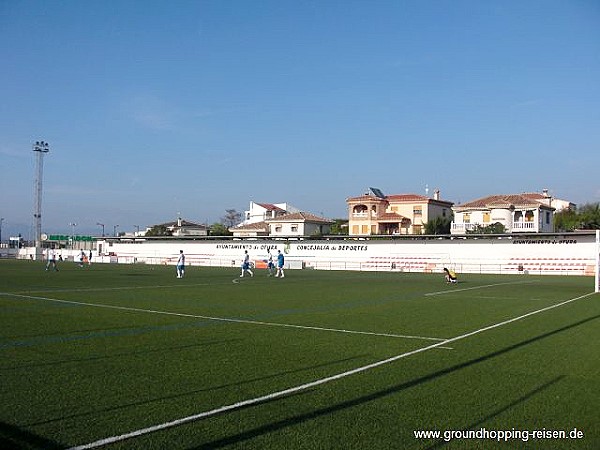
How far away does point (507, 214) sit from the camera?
242 feet

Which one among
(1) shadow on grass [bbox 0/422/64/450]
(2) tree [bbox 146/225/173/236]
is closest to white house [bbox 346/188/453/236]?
(2) tree [bbox 146/225/173/236]

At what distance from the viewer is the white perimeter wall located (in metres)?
48.5

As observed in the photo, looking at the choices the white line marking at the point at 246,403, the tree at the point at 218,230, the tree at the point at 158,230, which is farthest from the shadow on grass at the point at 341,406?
the tree at the point at 158,230

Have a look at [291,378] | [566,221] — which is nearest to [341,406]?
[291,378]

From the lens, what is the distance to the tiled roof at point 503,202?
72.8 m

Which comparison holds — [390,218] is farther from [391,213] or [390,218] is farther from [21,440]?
[21,440]

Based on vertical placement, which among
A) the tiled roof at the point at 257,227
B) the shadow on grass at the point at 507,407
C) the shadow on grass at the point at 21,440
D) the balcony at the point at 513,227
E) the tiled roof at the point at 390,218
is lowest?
the shadow on grass at the point at 507,407

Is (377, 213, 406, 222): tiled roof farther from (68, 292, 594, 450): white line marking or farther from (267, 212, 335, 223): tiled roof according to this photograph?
(68, 292, 594, 450): white line marking

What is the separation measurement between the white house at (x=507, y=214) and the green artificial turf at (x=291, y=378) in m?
60.2

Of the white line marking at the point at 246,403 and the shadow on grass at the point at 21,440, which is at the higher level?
the shadow on grass at the point at 21,440

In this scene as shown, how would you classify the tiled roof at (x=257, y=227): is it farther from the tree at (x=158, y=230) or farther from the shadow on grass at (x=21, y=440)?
the shadow on grass at (x=21, y=440)

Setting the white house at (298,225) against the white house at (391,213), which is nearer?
the white house at (391,213)

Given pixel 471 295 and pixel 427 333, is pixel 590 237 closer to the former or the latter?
pixel 471 295

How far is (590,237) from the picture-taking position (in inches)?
1881
